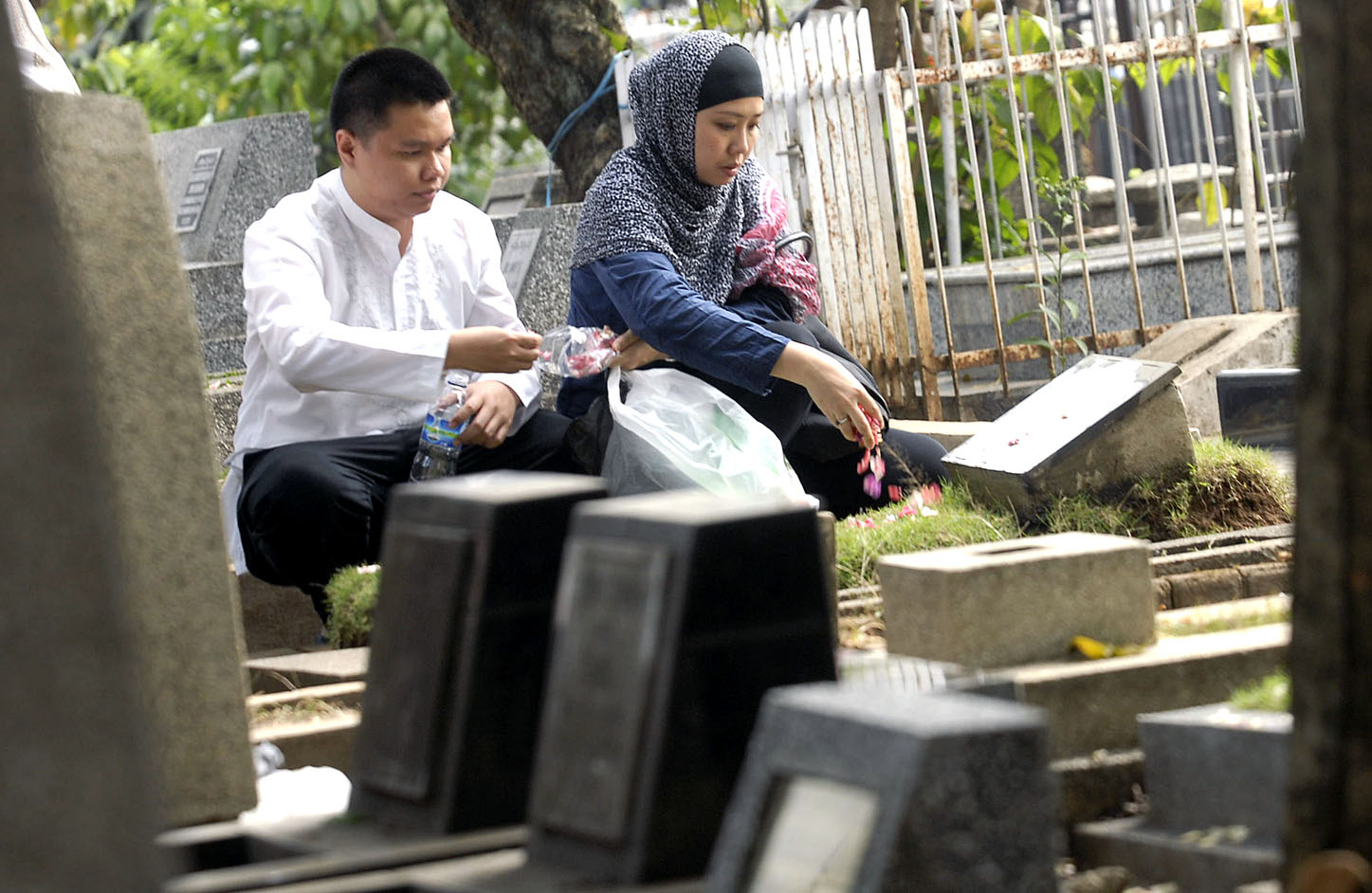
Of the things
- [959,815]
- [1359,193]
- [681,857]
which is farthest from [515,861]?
[1359,193]

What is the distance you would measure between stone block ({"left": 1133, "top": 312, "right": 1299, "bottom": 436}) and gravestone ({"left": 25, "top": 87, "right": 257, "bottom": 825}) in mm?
5023

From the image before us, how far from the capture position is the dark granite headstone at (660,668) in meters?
2.57

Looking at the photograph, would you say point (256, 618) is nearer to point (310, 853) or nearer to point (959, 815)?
point (310, 853)

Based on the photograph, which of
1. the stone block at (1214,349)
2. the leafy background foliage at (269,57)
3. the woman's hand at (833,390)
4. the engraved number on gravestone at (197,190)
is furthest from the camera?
the leafy background foliage at (269,57)

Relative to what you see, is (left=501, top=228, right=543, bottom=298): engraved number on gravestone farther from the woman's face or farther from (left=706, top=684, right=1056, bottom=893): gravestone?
(left=706, top=684, right=1056, bottom=893): gravestone

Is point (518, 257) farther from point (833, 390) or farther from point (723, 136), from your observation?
point (833, 390)

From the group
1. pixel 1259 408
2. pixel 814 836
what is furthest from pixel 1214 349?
pixel 814 836

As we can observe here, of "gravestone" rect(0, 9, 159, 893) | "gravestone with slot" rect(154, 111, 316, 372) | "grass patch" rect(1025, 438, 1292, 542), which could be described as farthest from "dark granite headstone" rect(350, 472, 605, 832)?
"gravestone with slot" rect(154, 111, 316, 372)

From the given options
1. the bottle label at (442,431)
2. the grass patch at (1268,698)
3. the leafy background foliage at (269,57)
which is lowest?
the grass patch at (1268,698)

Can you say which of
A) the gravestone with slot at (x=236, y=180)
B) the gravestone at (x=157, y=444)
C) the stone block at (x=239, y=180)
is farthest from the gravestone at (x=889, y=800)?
the stone block at (x=239, y=180)

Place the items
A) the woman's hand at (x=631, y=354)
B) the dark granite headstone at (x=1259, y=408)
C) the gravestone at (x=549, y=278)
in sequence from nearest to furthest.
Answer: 1. the woman's hand at (x=631, y=354)
2. the dark granite headstone at (x=1259, y=408)
3. the gravestone at (x=549, y=278)

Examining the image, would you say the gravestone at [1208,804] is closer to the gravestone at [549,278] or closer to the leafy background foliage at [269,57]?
the gravestone at [549,278]

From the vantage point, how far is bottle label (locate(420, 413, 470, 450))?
18.4ft

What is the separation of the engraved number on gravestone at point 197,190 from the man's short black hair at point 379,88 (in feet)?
11.1
